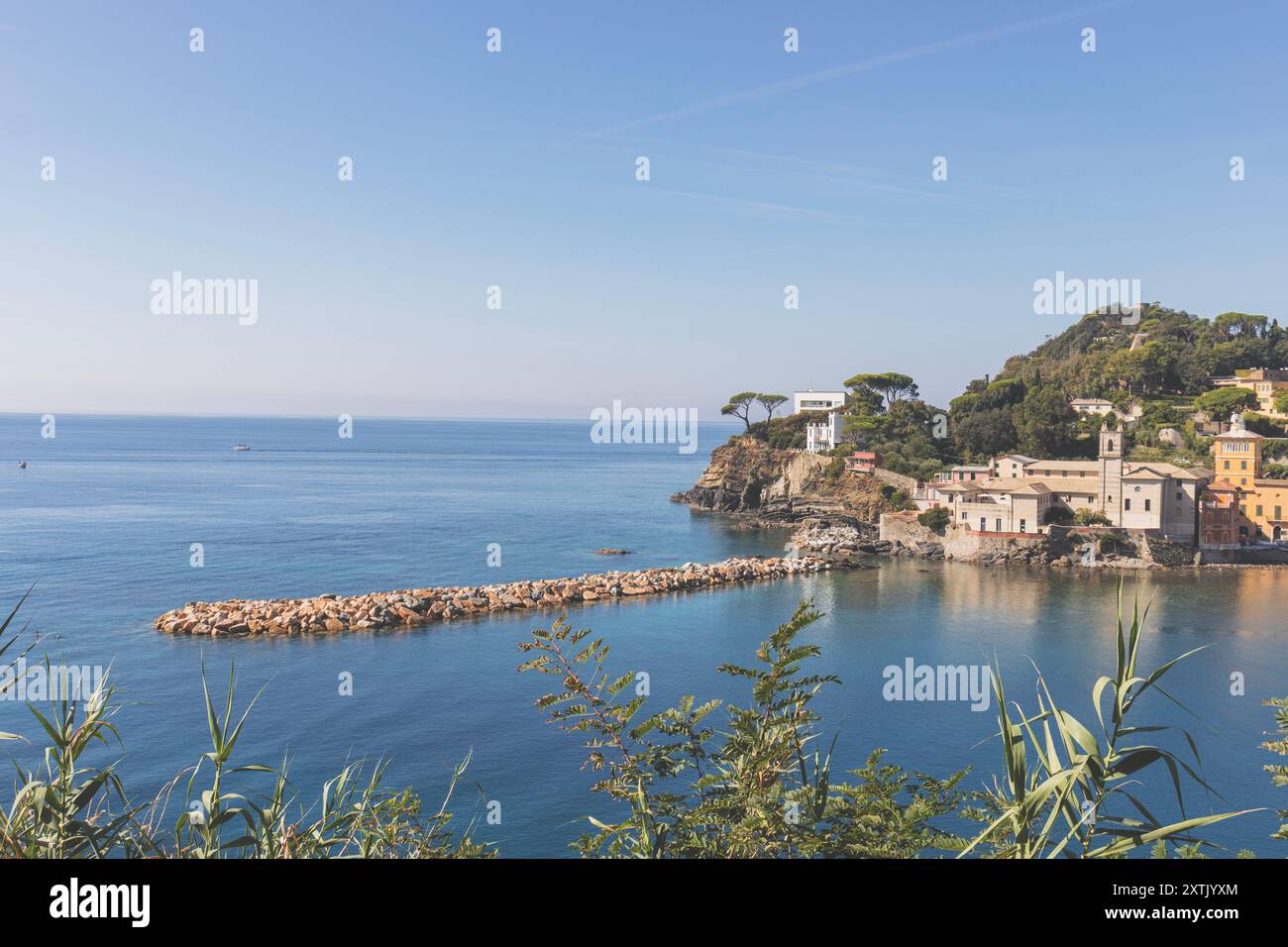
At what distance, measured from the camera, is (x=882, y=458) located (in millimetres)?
41875

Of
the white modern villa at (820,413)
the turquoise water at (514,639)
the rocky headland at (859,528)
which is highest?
the white modern villa at (820,413)

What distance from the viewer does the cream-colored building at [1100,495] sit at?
31.2m

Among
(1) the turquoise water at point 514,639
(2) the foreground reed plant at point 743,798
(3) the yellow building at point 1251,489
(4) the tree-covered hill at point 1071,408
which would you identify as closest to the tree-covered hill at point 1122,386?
(4) the tree-covered hill at point 1071,408

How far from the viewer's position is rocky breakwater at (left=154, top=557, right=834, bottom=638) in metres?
21.9

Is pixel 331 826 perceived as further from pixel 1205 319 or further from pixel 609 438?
pixel 609 438

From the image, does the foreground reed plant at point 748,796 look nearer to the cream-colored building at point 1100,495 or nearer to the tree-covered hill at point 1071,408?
the cream-colored building at point 1100,495

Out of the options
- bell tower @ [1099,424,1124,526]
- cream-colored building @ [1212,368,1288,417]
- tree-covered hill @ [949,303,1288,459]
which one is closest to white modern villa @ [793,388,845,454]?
tree-covered hill @ [949,303,1288,459]

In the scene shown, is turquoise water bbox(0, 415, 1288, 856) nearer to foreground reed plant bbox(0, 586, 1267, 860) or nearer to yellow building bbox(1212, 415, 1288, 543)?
foreground reed plant bbox(0, 586, 1267, 860)

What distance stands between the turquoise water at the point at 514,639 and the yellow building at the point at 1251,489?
14.9 feet

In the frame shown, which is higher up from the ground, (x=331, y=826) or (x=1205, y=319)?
(x=1205, y=319)
